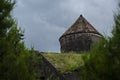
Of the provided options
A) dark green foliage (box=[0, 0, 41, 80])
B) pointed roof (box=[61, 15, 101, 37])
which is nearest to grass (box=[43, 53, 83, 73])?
pointed roof (box=[61, 15, 101, 37])

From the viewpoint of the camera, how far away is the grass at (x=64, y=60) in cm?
2926

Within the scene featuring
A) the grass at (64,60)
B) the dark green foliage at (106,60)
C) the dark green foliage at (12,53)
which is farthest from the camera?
the grass at (64,60)

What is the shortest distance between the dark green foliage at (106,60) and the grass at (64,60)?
437 inches

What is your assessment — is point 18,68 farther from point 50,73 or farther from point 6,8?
point 50,73

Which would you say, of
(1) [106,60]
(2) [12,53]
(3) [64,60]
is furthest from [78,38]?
(1) [106,60]

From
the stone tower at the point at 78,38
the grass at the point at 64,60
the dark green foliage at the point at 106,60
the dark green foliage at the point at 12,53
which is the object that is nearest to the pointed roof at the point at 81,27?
the stone tower at the point at 78,38

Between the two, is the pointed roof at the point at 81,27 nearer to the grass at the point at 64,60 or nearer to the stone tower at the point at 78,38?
the stone tower at the point at 78,38

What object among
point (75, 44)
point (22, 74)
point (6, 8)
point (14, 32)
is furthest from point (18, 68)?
point (75, 44)

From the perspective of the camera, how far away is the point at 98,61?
634 inches

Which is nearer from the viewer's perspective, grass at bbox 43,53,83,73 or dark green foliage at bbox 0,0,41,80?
dark green foliage at bbox 0,0,41,80

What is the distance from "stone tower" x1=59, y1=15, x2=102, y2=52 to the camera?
3800cm

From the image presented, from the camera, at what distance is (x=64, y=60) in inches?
1219

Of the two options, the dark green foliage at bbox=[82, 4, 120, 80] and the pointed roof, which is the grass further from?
the dark green foliage at bbox=[82, 4, 120, 80]

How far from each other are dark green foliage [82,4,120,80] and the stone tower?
20971 millimetres
